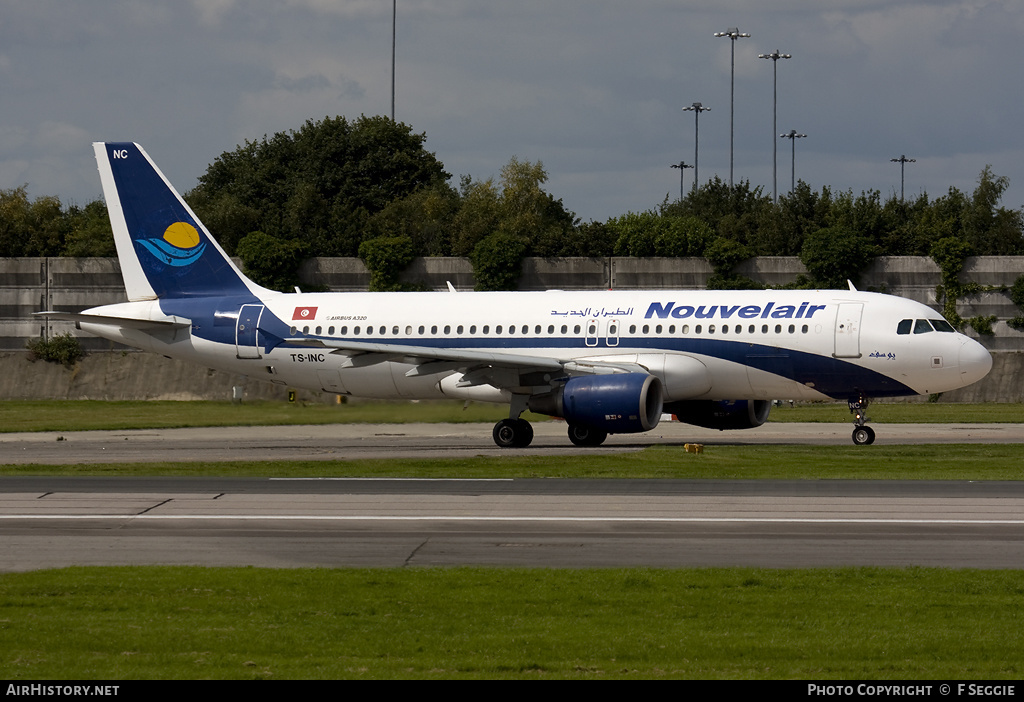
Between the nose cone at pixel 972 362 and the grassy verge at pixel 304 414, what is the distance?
11.6m

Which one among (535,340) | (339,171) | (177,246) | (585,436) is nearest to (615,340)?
(535,340)

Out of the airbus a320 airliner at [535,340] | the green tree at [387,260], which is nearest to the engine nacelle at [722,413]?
the airbus a320 airliner at [535,340]

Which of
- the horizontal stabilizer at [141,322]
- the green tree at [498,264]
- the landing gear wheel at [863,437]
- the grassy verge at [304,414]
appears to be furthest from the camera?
the green tree at [498,264]

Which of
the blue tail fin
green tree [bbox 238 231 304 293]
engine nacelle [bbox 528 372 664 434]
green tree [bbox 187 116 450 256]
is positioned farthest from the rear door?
green tree [bbox 187 116 450 256]

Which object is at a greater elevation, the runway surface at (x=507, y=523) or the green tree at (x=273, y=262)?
the green tree at (x=273, y=262)

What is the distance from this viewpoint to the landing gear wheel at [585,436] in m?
32.8

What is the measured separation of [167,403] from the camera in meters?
50.8

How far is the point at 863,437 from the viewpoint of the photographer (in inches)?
1248

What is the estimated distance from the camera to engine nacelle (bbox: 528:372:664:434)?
29641mm

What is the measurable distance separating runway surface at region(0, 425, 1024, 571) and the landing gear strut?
29.7 feet

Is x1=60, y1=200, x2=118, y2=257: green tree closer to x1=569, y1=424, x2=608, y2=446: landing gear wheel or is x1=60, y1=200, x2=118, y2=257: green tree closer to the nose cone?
x1=569, y1=424, x2=608, y2=446: landing gear wheel

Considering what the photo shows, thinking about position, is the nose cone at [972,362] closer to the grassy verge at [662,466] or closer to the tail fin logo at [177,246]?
the grassy verge at [662,466]

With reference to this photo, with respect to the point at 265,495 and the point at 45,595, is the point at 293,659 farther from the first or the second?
the point at 265,495
